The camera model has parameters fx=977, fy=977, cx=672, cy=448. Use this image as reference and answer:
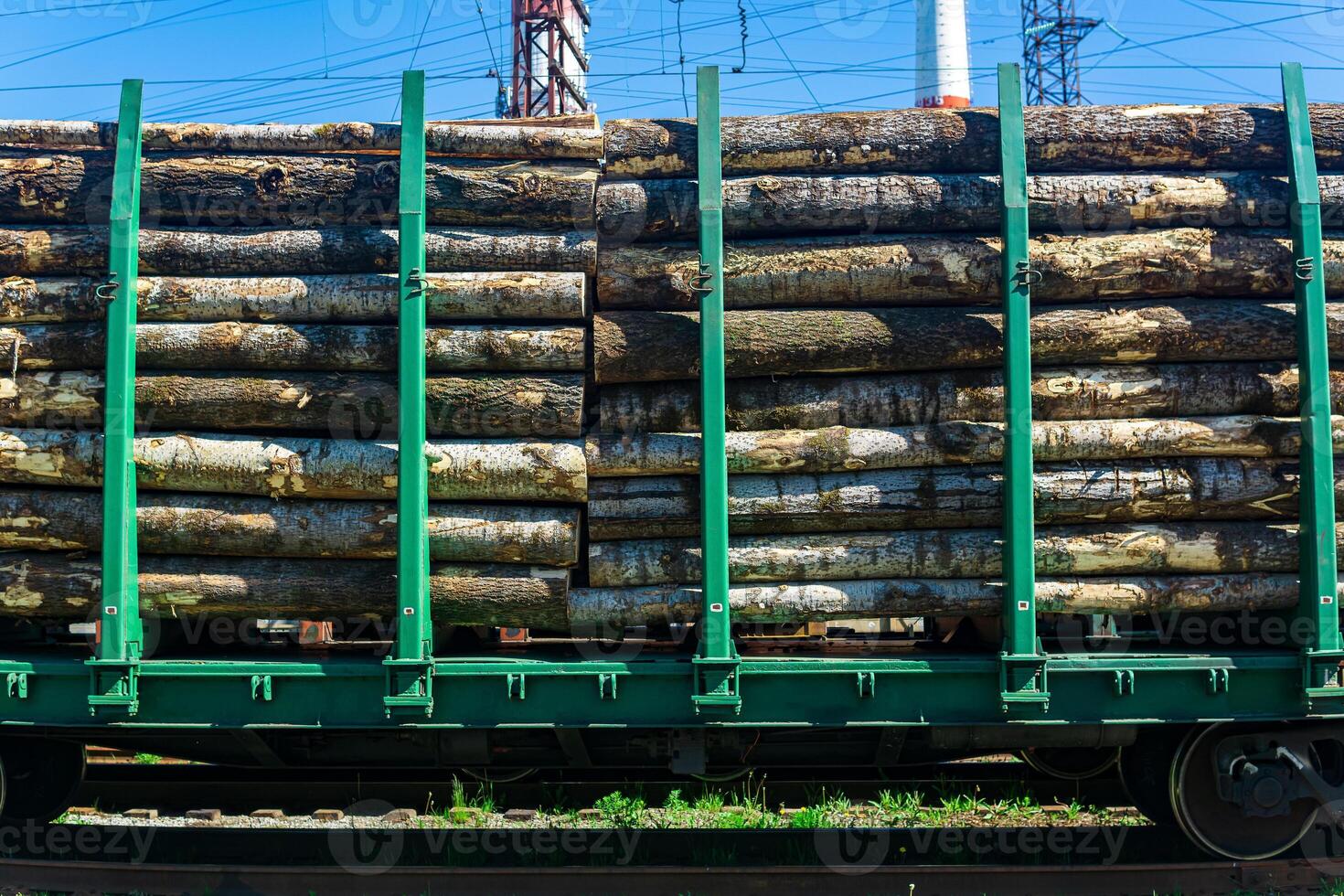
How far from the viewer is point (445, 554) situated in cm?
503

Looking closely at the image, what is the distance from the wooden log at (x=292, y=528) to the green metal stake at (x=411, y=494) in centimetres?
29

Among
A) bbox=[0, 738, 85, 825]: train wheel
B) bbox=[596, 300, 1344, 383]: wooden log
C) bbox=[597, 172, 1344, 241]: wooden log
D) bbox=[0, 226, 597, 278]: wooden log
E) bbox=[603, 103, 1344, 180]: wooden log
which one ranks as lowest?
bbox=[0, 738, 85, 825]: train wheel

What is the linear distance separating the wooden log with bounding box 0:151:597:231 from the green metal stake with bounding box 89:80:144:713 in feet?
1.29

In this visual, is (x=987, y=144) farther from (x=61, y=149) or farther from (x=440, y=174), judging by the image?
(x=61, y=149)

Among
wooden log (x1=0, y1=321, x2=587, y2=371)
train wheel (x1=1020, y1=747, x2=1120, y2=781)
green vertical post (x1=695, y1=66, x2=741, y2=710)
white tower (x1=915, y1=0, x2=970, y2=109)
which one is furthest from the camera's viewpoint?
white tower (x1=915, y1=0, x2=970, y2=109)

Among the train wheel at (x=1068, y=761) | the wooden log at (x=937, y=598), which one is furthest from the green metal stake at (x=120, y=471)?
the train wheel at (x=1068, y=761)

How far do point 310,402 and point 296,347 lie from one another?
0.31m

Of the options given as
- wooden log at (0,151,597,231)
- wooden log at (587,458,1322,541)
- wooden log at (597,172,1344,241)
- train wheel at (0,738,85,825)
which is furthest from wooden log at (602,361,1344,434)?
train wheel at (0,738,85,825)

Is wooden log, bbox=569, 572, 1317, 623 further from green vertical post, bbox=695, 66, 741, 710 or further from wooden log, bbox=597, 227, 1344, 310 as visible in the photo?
wooden log, bbox=597, 227, 1344, 310

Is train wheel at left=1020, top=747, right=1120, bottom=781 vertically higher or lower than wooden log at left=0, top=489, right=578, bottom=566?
lower

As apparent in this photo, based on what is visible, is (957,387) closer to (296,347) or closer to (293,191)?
(296,347)

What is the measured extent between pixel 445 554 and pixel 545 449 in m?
0.75

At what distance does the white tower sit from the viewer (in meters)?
32.8

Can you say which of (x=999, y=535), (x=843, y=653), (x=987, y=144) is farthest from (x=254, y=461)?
(x=987, y=144)
